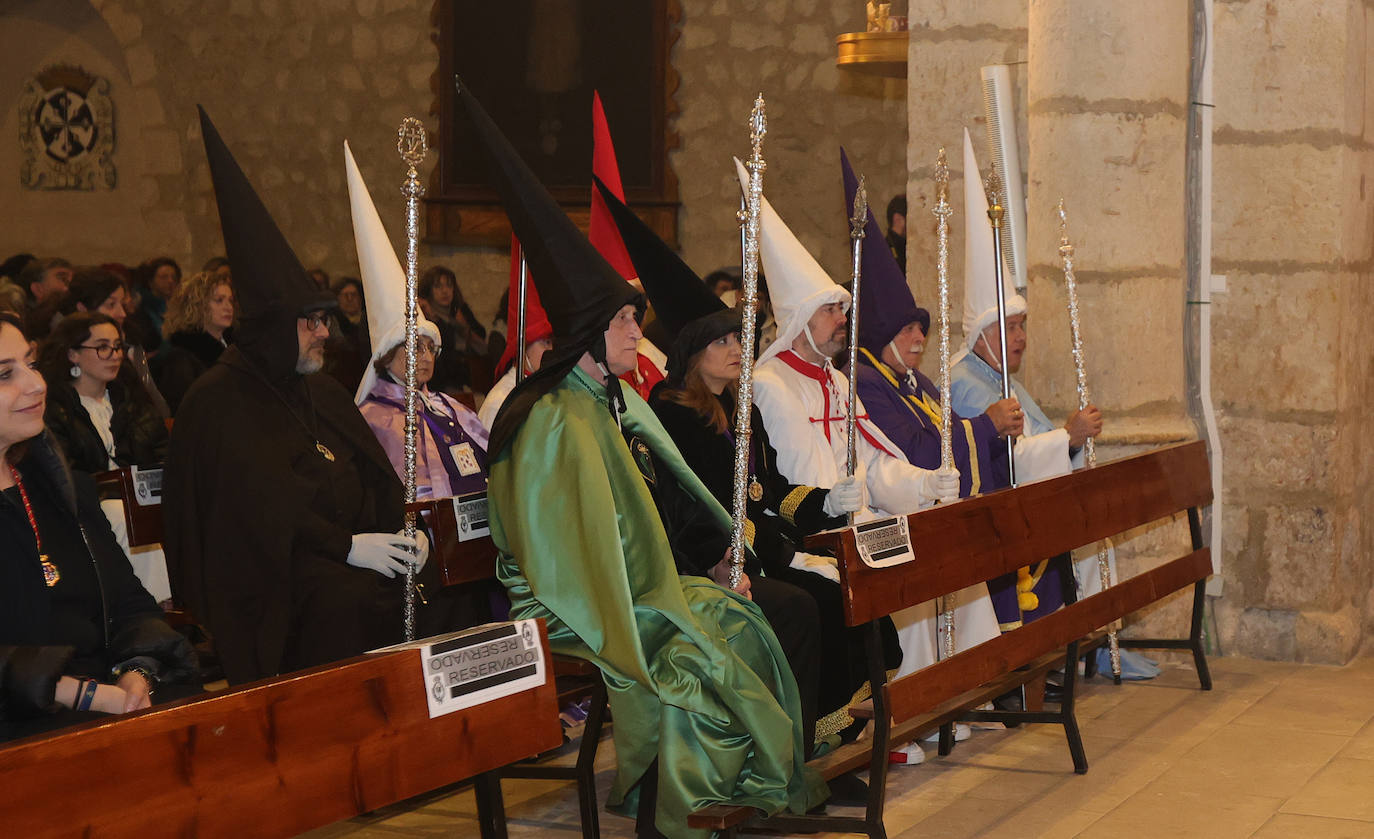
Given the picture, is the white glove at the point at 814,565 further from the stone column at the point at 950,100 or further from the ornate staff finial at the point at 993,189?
the stone column at the point at 950,100

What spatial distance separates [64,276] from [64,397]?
3115 millimetres

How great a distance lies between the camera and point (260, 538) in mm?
4355

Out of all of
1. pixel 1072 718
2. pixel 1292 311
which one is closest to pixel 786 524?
pixel 1072 718

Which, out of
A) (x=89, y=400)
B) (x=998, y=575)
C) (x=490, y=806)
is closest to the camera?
(x=490, y=806)

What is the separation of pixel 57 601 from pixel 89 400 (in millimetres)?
3172

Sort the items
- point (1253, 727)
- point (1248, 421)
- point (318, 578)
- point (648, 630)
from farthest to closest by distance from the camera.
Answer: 1. point (1248, 421)
2. point (1253, 727)
3. point (318, 578)
4. point (648, 630)

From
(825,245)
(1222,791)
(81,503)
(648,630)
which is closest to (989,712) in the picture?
(1222,791)

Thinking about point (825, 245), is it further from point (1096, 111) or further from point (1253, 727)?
point (1253, 727)

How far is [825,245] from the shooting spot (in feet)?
37.4

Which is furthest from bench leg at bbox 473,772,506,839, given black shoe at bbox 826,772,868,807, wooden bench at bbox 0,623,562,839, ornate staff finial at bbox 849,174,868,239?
ornate staff finial at bbox 849,174,868,239

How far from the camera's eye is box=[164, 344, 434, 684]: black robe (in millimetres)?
4359

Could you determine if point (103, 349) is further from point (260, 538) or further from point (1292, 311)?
point (1292, 311)

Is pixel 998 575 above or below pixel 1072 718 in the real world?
above

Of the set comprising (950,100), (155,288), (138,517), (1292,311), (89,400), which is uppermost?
(950,100)
